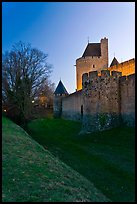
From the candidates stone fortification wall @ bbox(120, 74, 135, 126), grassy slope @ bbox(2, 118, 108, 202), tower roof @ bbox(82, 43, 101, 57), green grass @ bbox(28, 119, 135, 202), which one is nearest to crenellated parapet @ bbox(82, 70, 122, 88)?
stone fortification wall @ bbox(120, 74, 135, 126)

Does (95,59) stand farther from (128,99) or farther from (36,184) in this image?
(36,184)

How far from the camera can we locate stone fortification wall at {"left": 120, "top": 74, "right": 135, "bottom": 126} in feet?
49.3

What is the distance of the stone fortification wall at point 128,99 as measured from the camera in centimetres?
1502

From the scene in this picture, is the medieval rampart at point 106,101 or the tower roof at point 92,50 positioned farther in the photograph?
the tower roof at point 92,50

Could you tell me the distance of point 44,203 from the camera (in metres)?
3.98

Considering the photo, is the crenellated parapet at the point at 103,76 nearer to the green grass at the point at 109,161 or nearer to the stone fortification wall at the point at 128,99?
the stone fortification wall at the point at 128,99

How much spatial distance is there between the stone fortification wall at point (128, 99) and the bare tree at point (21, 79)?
8580mm

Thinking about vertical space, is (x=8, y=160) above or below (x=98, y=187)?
above

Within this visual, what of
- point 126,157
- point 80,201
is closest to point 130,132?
point 126,157

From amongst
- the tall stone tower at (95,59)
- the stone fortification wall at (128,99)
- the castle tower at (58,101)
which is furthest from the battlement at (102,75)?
the castle tower at (58,101)

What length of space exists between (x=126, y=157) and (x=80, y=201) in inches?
221

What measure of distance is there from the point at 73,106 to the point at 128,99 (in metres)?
13.5

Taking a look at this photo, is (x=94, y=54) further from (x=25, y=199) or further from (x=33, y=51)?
(x=25, y=199)

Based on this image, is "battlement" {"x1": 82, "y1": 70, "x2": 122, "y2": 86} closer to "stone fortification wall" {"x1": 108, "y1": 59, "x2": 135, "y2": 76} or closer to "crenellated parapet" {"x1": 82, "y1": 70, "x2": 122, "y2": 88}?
"crenellated parapet" {"x1": 82, "y1": 70, "x2": 122, "y2": 88}
